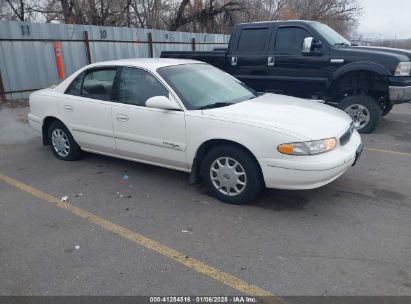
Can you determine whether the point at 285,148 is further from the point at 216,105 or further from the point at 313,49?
the point at 313,49

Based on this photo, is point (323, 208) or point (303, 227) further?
point (323, 208)

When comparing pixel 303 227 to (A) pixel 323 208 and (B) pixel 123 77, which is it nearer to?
(A) pixel 323 208

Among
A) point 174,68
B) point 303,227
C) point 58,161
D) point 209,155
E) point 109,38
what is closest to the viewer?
point 303,227

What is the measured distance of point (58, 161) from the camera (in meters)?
5.59

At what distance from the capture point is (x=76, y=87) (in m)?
5.20

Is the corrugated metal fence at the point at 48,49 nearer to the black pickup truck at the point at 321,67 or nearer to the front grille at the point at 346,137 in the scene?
the black pickup truck at the point at 321,67

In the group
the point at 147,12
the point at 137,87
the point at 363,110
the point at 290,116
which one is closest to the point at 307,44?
the point at 363,110

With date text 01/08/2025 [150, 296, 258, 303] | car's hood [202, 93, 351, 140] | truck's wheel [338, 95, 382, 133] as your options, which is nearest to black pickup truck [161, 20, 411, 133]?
truck's wheel [338, 95, 382, 133]

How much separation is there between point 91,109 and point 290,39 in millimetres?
4287

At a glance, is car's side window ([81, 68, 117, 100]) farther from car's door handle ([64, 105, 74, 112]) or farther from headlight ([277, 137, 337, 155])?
headlight ([277, 137, 337, 155])

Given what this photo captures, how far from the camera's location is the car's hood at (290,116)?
11.9 ft

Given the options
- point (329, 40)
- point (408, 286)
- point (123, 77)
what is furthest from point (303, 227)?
point (329, 40)

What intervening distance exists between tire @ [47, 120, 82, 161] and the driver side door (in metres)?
1.03

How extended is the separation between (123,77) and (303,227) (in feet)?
9.54
